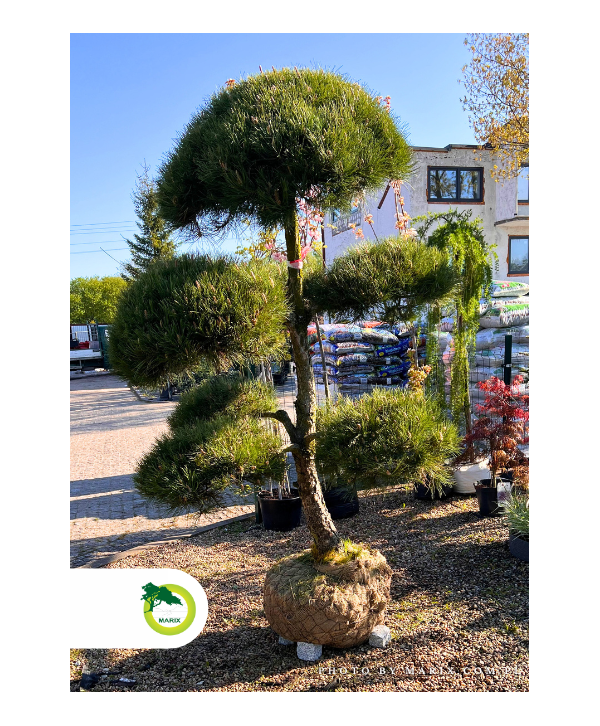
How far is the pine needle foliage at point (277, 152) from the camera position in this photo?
1.77m

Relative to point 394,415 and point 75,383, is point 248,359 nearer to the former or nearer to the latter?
point 394,415

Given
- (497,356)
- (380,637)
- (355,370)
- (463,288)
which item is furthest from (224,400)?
(355,370)

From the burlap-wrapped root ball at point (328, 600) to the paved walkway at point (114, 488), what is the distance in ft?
Result: 1.69

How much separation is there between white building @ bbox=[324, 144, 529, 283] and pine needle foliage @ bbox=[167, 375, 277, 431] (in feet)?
21.3

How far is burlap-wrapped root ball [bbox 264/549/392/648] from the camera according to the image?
7.28 feet

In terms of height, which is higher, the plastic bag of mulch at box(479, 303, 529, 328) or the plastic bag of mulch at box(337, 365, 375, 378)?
the plastic bag of mulch at box(479, 303, 529, 328)

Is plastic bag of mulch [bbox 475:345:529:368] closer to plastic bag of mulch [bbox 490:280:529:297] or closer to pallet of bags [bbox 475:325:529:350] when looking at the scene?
pallet of bags [bbox 475:325:529:350]

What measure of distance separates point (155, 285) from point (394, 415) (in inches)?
38.5

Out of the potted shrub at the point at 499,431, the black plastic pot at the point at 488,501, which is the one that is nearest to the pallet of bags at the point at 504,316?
the potted shrub at the point at 499,431

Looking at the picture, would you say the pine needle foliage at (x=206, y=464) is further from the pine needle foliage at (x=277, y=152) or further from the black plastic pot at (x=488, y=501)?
the black plastic pot at (x=488, y=501)

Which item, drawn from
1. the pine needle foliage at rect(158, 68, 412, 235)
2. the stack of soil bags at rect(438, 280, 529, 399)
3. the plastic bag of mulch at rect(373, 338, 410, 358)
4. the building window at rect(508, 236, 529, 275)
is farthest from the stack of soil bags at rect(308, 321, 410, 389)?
the building window at rect(508, 236, 529, 275)

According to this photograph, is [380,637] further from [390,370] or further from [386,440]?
[390,370]

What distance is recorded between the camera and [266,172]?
1793mm
